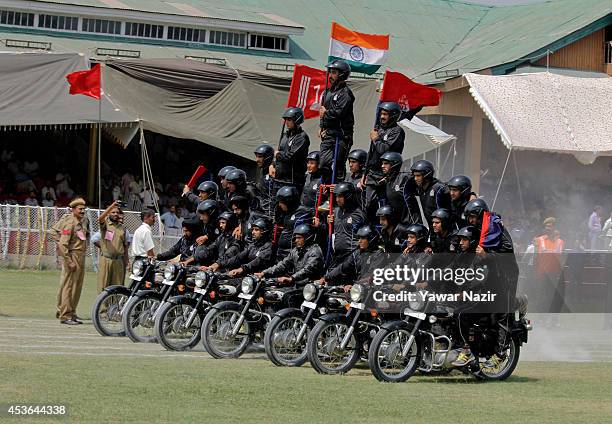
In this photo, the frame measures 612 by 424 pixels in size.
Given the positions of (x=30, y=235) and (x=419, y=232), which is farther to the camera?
(x=30, y=235)

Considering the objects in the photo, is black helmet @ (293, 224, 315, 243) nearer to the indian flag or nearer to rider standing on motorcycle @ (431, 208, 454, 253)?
rider standing on motorcycle @ (431, 208, 454, 253)

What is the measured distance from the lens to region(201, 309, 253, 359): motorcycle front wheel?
1595cm

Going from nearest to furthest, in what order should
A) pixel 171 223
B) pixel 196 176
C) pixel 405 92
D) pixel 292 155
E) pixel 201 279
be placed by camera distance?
pixel 201 279
pixel 292 155
pixel 405 92
pixel 196 176
pixel 171 223

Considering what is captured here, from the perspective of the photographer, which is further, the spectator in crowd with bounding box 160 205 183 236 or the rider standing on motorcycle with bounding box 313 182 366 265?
the spectator in crowd with bounding box 160 205 183 236

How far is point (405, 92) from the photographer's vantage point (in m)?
19.2

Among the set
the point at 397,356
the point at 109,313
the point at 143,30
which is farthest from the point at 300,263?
the point at 143,30

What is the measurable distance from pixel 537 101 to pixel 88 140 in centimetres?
1331

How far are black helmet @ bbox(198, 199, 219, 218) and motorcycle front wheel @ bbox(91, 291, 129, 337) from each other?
1616 millimetres

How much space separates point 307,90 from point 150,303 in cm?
578

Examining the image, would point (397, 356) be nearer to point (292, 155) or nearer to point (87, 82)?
point (292, 155)

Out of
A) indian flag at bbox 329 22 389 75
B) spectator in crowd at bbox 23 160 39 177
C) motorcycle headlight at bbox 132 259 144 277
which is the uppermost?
indian flag at bbox 329 22 389 75

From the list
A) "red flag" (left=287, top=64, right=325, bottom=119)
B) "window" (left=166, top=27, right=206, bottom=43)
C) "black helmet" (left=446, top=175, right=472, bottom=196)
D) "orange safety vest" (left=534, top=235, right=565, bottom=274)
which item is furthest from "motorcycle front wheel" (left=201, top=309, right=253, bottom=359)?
"window" (left=166, top=27, right=206, bottom=43)

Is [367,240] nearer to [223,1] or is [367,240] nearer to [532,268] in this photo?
[532,268]

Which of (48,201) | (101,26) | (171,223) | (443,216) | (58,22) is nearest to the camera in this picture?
(443,216)
